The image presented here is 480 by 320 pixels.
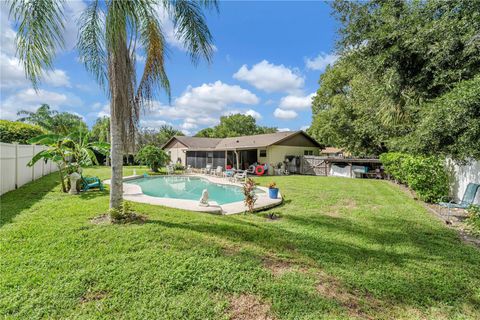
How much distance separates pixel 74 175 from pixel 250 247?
330 inches

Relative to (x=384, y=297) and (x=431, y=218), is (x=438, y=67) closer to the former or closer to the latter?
(x=431, y=218)

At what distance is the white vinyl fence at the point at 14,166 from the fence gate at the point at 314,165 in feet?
69.7

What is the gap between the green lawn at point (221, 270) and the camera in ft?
10.3

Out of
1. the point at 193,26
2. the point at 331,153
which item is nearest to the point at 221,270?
the point at 193,26

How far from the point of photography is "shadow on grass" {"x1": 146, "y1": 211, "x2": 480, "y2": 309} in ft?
12.4

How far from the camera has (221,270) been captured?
386cm

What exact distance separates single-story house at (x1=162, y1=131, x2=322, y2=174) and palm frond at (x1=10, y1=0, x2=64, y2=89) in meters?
Answer: 18.6

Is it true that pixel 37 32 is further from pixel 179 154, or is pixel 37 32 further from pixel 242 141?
pixel 179 154

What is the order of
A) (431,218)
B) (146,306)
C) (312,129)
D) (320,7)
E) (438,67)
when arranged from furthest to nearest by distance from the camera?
(312,129) → (320,7) → (431,218) → (438,67) → (146,306)

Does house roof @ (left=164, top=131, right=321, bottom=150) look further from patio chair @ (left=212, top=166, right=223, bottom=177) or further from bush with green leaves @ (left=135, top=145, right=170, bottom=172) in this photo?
bush with green leaves @ (left=135, top=145, right=170, bottom=172)

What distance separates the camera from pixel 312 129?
1238 inches

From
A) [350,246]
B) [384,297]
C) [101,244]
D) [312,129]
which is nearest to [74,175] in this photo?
[101,244]

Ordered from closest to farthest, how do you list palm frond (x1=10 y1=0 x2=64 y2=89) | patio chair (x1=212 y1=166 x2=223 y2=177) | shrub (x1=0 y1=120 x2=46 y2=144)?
palm frond (x1=10 y1=0 x2=64 y2=89) → shrub (x1=0 y1=120 x2=46 y2=144) → patio chair (x1=212 y1=166 x2=223 y2=177)

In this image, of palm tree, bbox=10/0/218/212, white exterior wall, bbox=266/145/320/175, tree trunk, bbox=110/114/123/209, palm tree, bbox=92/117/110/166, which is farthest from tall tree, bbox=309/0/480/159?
palm tree, bbox=92/117/110/166
